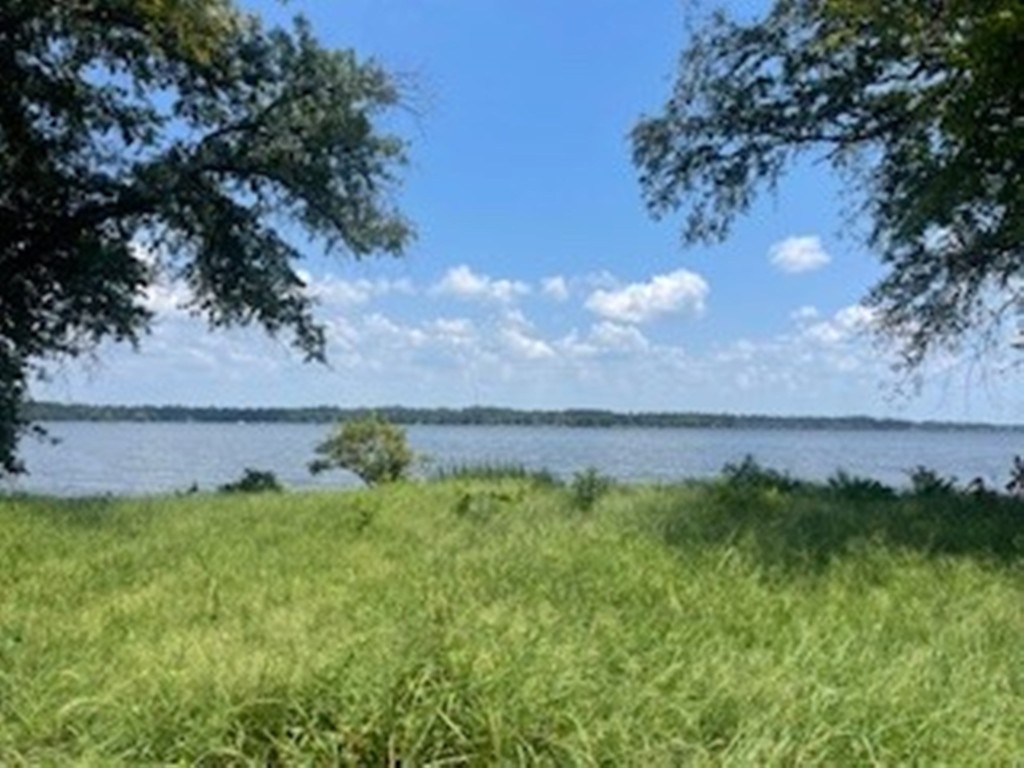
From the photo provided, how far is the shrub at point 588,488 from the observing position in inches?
494

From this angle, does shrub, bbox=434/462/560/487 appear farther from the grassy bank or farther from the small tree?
the small tree

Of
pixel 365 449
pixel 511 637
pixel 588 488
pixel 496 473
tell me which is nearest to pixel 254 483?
pixel 496 473

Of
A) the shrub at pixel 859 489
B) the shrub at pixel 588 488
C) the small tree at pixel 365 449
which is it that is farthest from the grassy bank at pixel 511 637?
the small tree at pixel 365 449

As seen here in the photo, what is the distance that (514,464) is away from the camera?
17.0 metres

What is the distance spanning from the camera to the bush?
18031 mm

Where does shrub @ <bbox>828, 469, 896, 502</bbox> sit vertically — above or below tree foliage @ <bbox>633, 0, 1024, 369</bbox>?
below

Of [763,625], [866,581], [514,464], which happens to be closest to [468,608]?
[763,625]

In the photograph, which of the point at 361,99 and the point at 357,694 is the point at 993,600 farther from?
the point at 361,99

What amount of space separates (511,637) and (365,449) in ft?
74.6

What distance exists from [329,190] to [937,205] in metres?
10.7

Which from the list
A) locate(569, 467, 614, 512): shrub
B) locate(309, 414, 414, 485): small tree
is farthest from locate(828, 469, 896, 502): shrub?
locate(309, 414, 414, 485): small tree

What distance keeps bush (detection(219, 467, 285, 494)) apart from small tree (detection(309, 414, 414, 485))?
7.30 meters

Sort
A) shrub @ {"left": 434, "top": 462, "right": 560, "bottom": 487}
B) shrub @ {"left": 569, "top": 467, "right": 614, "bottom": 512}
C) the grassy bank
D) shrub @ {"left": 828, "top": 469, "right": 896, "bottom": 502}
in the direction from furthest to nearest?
shrub @ {"left": 434, "top": 462, "right": 560, "bottom": 487} < shrub @ {"left": 828, "top": 469, "right": 896, "bottom": 502} < shrub @ {"left": 569, "top": 467, "right": 614, "bottom": 512} < the grassy bank

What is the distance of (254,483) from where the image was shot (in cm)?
1870
